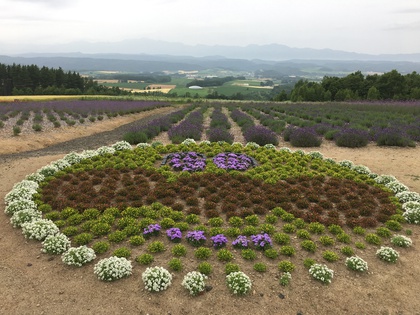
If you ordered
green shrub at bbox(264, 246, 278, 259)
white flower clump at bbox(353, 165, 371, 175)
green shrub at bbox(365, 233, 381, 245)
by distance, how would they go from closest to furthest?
green shrub at bbox(264, 246, 278, 259) < green shrub at bbox(365, 233, 381, 245) < white flower clump at bbox(353, 165, 371, 175)

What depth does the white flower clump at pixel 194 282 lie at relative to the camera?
226 inches

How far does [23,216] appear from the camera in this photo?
8.23 meters

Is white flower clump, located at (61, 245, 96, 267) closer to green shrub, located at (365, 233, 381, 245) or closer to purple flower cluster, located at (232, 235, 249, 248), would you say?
purple flower cluster, located at (232, 235, 249, 248)

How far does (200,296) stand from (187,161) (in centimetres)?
740

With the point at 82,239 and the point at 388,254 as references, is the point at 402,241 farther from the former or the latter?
the point at 82,239

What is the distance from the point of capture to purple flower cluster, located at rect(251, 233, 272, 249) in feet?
23.6

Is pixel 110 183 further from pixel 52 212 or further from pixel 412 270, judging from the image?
pixel 412 270

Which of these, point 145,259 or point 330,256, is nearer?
point 145,259

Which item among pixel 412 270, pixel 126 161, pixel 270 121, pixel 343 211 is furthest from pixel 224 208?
pixel 270 121

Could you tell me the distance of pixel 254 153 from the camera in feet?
46.5

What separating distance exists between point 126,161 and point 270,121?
46.8 ft

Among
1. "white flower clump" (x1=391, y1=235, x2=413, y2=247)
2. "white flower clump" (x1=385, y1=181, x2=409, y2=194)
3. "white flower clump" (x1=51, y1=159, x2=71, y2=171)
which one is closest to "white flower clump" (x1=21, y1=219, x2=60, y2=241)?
"white flower clump" (x1=51, y1=159, x2=71, y2=171)

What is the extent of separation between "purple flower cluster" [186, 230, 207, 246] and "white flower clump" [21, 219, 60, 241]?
361cm

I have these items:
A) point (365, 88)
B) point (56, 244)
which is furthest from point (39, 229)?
point (365, 88)
